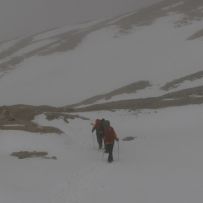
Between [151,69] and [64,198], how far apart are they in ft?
121

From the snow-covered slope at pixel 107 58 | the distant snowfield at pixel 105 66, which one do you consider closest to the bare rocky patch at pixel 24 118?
the snow-covered slope at pixel 107 58

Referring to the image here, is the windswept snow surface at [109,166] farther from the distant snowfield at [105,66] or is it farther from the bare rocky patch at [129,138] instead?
the distant snowfield at [105,66]

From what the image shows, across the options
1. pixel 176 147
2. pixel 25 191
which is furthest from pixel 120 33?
pixel 25 191

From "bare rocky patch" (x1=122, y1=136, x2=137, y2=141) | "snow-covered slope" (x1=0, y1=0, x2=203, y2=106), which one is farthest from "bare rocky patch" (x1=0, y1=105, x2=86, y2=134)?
"snow-covered slope" (x1=0, y1=0, x2=203, y2=106)

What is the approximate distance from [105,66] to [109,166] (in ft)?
123

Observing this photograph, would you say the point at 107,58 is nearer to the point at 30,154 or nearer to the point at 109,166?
the point at 30,154

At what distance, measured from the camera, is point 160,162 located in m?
20.5

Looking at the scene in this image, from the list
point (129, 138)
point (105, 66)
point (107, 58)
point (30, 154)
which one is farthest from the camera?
point (107, 58)

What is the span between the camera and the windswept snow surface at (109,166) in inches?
642

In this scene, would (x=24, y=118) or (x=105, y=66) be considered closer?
(x=24, y=118)

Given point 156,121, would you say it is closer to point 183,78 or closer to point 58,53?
point 183,78

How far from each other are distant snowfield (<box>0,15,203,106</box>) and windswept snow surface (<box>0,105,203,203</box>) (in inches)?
814

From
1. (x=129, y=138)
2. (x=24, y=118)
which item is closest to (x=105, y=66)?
(x=24, y=118)

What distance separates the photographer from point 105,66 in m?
57.2
